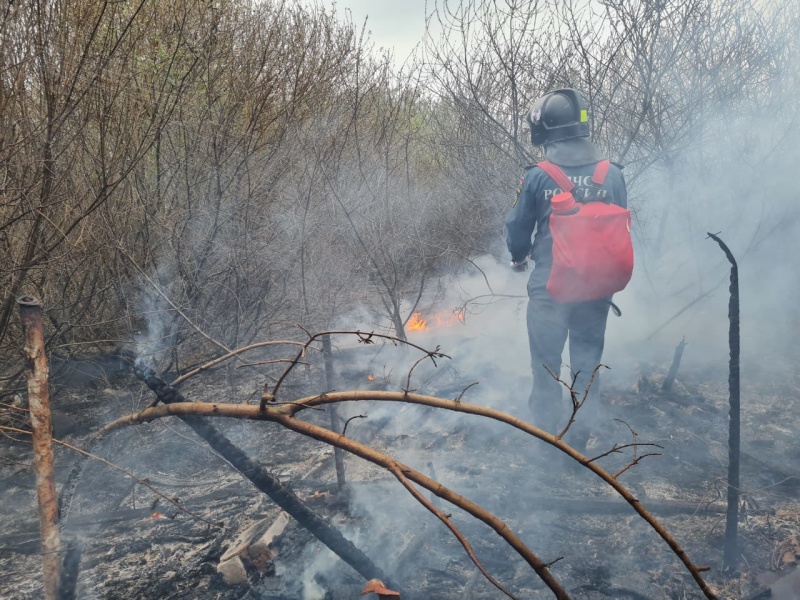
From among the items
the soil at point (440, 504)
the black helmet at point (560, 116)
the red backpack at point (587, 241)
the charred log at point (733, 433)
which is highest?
the black helmet at point (560, 116)

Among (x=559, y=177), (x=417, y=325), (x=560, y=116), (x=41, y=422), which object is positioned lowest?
(x=417, y=325)

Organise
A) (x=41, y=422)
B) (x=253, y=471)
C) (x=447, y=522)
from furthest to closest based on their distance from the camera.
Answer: (x=253, y=471), (x=41, y=422), (x=447, y=522)

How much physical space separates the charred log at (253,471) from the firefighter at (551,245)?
6.45ft

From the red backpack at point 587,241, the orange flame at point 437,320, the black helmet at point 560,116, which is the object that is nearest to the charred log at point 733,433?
the red backpack at point 587,241

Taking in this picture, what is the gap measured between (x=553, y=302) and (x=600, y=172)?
94 centimetres

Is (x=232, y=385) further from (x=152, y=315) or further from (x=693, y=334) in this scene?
(x=693, y=334)

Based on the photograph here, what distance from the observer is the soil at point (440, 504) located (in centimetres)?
303

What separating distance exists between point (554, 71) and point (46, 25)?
4552 mm

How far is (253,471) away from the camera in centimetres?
228

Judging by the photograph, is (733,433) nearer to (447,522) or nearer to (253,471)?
(447,522)

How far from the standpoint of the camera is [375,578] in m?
2.68

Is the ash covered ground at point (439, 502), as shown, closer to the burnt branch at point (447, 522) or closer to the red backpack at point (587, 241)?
the burnt branch at point (447, 522)

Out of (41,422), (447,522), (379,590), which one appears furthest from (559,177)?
(41,422)

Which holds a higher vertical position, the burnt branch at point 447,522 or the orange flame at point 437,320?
the burnt branch at point 447,522
